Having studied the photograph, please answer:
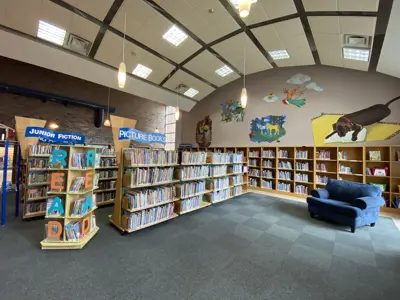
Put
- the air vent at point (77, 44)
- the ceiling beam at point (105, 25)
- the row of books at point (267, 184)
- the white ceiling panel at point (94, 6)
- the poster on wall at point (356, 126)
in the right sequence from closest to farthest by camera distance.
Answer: the white ceiling panel at point (94, 6), the ceiling beam at point (105, 25), the air vent at point (77, 44), the poster on wall at point (356, 126), the row of books at point (267, 184)

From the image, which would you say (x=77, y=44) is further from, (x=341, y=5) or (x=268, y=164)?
(x=268, y=164)

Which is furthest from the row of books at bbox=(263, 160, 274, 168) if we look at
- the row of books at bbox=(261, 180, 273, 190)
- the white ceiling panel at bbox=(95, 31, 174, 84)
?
the white ceiling panel at bbox=(95, 31, 174, 84)

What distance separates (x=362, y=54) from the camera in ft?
16.1

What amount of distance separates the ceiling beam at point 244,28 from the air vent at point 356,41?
214 cm

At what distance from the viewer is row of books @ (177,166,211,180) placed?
163 inches

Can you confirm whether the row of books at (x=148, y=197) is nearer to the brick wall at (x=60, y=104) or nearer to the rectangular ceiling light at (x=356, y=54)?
the rectangular ceiling light at (x=356, y=54)

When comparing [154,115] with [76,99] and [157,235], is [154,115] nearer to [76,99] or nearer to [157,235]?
[76,99]

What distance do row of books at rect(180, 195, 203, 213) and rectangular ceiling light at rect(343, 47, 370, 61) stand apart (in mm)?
5765

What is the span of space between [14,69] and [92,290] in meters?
8.47

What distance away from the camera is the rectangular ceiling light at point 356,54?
4.81 m

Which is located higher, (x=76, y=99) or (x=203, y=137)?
(x=76, y=99)

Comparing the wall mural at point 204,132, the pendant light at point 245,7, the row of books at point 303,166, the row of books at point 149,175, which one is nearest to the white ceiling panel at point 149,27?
the pendant light at point 245,7

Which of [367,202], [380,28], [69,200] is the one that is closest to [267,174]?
[367,202]

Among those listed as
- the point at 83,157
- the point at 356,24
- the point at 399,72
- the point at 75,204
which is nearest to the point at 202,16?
the point at 356,24
